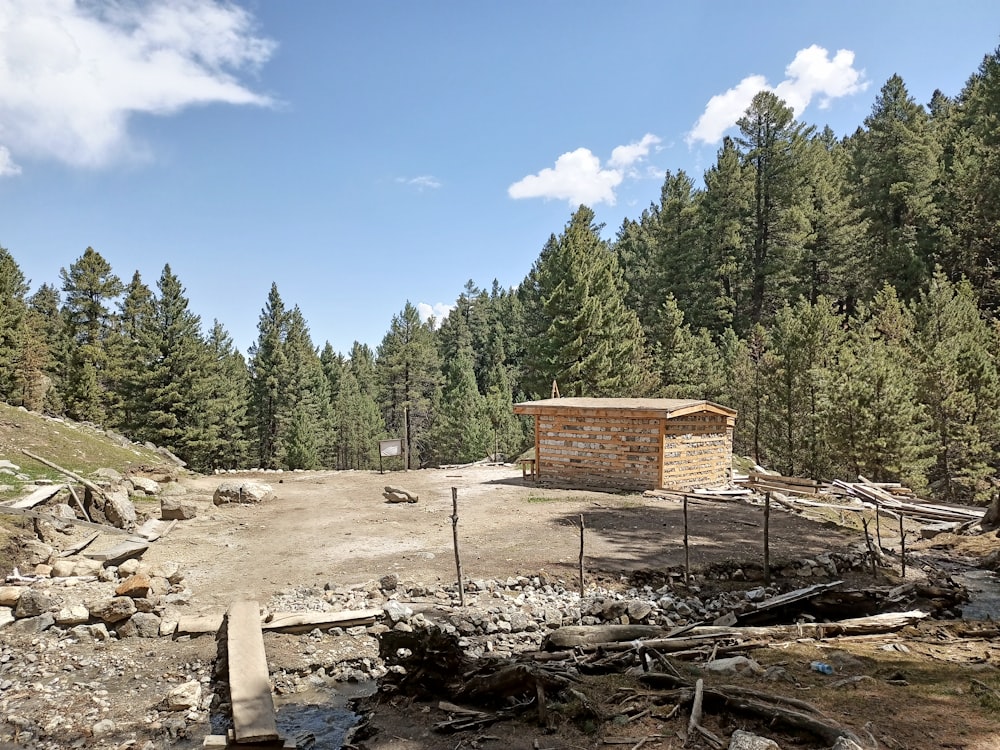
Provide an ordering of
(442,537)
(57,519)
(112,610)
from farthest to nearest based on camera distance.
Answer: (442,537) → (57,519) → (112,610)

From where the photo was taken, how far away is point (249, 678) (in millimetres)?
6852

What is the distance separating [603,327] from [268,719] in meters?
31.6

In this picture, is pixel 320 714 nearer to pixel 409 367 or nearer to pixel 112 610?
pixel 112 610

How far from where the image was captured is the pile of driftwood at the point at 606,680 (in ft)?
17.7

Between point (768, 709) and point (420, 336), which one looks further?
point (420, 336)

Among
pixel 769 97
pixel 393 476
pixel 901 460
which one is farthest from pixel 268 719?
pixel 769 97

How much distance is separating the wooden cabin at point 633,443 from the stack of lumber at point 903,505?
4268mm

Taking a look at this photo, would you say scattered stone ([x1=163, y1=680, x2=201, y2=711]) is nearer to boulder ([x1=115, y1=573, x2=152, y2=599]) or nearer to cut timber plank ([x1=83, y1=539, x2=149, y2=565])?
boulder ([x1=115, y1=573, x2=152, y2=599])

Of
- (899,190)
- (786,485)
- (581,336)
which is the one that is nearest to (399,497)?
(786,485)

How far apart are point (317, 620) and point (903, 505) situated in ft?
63.7

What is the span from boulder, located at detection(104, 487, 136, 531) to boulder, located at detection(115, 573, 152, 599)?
177 inches

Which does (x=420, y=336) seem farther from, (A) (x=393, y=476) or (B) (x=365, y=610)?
(B) (x=365, y=610)

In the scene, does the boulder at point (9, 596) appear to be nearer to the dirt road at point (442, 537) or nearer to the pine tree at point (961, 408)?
the dirt road at point (442, 537)

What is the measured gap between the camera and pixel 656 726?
5344mm
